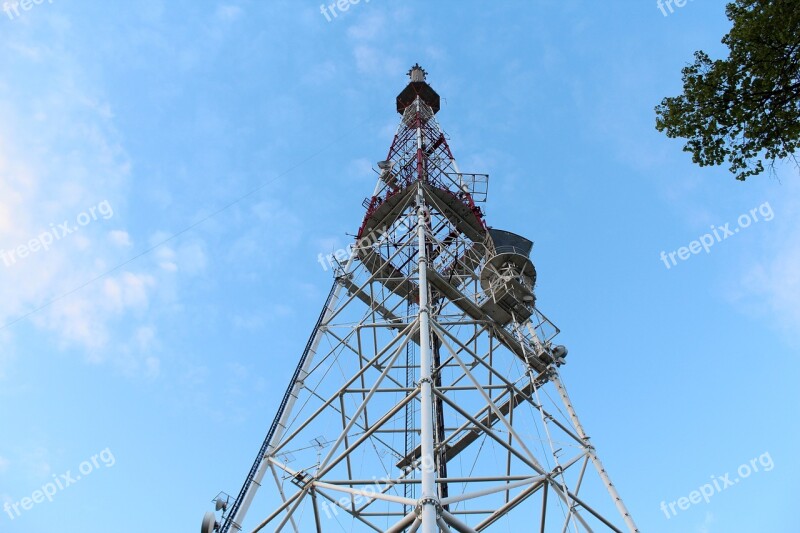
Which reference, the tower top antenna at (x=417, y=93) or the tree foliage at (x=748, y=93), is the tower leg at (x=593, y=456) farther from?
the tower top antenna at (x=417, y=93)

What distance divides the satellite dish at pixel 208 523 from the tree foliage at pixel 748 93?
1165 cm

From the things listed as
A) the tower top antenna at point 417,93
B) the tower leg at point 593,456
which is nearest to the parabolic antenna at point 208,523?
the tower leg at point 593,456

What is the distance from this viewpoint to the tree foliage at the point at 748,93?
33.8ft

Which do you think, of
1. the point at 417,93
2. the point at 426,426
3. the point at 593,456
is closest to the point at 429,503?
the point at 426,426

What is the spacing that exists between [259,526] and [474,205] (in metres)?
14.6

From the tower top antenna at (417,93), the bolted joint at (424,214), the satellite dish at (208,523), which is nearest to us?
the satellite dish at (208,523)

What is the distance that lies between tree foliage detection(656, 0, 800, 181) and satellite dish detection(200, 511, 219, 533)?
11.7 metres

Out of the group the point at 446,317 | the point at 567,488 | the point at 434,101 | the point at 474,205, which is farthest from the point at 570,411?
the point at 434,101

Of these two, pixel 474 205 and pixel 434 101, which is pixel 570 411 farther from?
pixel 434 101

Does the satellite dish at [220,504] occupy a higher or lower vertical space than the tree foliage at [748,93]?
lower

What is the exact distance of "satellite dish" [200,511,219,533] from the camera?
1184 centimetres

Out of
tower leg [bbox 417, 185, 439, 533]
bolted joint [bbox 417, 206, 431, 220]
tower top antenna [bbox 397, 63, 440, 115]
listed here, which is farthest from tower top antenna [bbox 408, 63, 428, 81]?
tower leg [bbox 417, 185, 439, 533]

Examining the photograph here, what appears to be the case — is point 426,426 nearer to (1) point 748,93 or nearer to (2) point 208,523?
(2) point 208,523

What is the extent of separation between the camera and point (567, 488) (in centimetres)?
1358
